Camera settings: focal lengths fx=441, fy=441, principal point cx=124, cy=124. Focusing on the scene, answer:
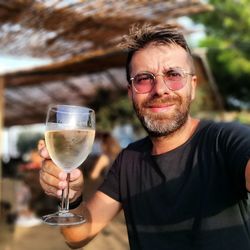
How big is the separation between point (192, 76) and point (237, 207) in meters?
0.48

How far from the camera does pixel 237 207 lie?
138 centimetres

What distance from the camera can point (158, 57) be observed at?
152cm

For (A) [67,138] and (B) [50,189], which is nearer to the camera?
(A) [67,138]

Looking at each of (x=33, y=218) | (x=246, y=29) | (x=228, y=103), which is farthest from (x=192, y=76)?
(x=228, y=103)

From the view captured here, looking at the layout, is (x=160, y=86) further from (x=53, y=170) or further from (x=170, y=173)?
(x=53, y=170)

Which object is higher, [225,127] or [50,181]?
[225,127]

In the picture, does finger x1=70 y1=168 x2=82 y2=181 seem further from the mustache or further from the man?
the mustache

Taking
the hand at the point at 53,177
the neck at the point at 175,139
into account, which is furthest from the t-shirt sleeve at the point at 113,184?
the hand at the point at 53,177

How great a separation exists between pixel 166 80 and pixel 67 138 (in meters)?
0.46

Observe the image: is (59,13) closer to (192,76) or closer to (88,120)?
(192,76)

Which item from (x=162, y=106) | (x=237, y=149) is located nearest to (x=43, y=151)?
(x=162, y=106)

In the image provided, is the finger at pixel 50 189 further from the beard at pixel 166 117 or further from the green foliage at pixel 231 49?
the green foliage at pixel 231 49

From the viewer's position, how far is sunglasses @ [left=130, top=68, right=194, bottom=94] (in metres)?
1.48

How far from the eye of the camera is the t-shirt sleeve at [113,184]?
1.67m
